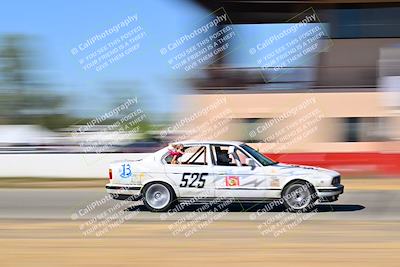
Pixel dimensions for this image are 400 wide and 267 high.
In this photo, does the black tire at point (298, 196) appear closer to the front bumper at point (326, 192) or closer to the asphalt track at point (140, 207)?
the front bumper at point (326, 192)

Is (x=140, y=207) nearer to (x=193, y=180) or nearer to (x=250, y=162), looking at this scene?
(x=193, y=180)

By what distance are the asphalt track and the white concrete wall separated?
5.96 meters

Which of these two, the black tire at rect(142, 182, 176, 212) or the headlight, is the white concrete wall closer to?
the black tire at rect(142, 182, 176, 212)

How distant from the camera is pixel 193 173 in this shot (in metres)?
13.7

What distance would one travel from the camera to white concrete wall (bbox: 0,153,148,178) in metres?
24.8

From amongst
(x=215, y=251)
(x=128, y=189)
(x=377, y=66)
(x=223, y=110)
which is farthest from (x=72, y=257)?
(x=377, y=66)

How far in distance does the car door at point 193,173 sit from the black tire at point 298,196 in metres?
1.44

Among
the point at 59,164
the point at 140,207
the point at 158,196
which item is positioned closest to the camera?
the point at 158,196

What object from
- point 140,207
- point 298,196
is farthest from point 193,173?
point 298,196

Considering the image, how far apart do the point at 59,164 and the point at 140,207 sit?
1134 cm

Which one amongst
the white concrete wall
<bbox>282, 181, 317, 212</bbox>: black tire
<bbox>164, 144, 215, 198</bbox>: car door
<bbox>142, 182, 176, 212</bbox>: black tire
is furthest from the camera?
the white concrete wall

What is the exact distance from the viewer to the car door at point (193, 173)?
44.7ft

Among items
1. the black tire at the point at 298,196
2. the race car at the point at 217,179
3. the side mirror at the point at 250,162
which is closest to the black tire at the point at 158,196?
the race car at the point at 217,179

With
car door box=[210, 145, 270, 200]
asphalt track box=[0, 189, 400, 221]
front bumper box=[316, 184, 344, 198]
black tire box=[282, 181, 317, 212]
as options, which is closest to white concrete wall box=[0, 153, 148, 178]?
asphalt track box=[0, 189, 400, 221]
